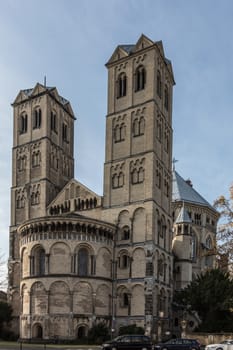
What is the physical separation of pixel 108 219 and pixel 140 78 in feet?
65.9

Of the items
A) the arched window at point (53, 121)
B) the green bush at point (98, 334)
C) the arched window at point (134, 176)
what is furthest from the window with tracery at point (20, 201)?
the green bush at point (98, 334)

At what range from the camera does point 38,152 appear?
78562 millimetres

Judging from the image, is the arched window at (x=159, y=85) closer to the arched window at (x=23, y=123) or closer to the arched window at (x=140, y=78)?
the arched window at (x=140, y=78)

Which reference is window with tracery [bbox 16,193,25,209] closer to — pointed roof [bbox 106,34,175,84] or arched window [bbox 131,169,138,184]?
arched window [bbox 131,169,138,184]

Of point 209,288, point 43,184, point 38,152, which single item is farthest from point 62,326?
point 38,152

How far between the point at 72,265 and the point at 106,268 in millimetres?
5023

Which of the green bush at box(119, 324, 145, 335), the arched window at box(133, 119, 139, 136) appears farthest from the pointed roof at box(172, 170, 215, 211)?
the green bush at box(119, 324, 145, 335)

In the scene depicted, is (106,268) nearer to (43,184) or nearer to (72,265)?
(72,265)

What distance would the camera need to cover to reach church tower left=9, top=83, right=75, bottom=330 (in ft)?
249

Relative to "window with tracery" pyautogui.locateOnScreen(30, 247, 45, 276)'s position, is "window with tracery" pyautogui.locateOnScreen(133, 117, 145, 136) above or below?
above

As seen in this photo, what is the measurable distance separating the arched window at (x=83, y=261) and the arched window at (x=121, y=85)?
23114mm

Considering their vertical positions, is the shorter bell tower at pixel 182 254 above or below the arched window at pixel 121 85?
below

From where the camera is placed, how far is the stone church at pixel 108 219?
6094 cm

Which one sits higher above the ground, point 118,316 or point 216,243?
point 216,243
